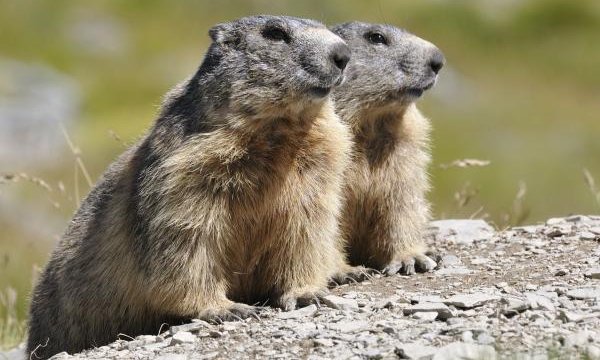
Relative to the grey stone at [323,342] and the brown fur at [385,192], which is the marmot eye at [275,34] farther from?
the grey stone at [323,342]

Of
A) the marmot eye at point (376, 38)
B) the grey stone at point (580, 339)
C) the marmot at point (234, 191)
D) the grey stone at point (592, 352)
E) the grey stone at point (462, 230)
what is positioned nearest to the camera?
Answer: the grey stone at point (592, 352)

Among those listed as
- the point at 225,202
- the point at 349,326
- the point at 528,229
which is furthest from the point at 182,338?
the point at 528,229

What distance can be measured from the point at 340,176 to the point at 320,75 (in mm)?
754

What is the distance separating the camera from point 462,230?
31.4 feet

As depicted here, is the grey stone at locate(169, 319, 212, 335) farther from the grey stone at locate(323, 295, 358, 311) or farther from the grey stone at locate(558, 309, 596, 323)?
the grey stone at locate(558, 309, 596, 323)

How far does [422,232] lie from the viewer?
8.67 meters

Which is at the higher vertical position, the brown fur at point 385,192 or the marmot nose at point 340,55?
the marmot nose at point 340,55

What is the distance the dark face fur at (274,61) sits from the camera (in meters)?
7.20

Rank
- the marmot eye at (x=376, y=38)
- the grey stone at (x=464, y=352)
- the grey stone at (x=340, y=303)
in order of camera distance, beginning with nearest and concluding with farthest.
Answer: the grey stone at (x=464, y=352) < the grey stone at (x=340, y=303) < the marmot eye at (x=376, y=38)

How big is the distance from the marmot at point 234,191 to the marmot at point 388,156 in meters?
0.75

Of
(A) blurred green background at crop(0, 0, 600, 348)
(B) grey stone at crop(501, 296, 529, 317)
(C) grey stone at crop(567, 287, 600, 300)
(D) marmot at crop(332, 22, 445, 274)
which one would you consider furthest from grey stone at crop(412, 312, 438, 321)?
(A) blurred green background at crop(0, 0, 600, 348)

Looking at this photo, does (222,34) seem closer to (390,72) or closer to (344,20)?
(390,72)

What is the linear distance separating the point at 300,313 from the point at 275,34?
6.34 feet

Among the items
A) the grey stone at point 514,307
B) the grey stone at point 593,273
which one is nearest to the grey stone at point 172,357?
the grey stone at point 514,307
